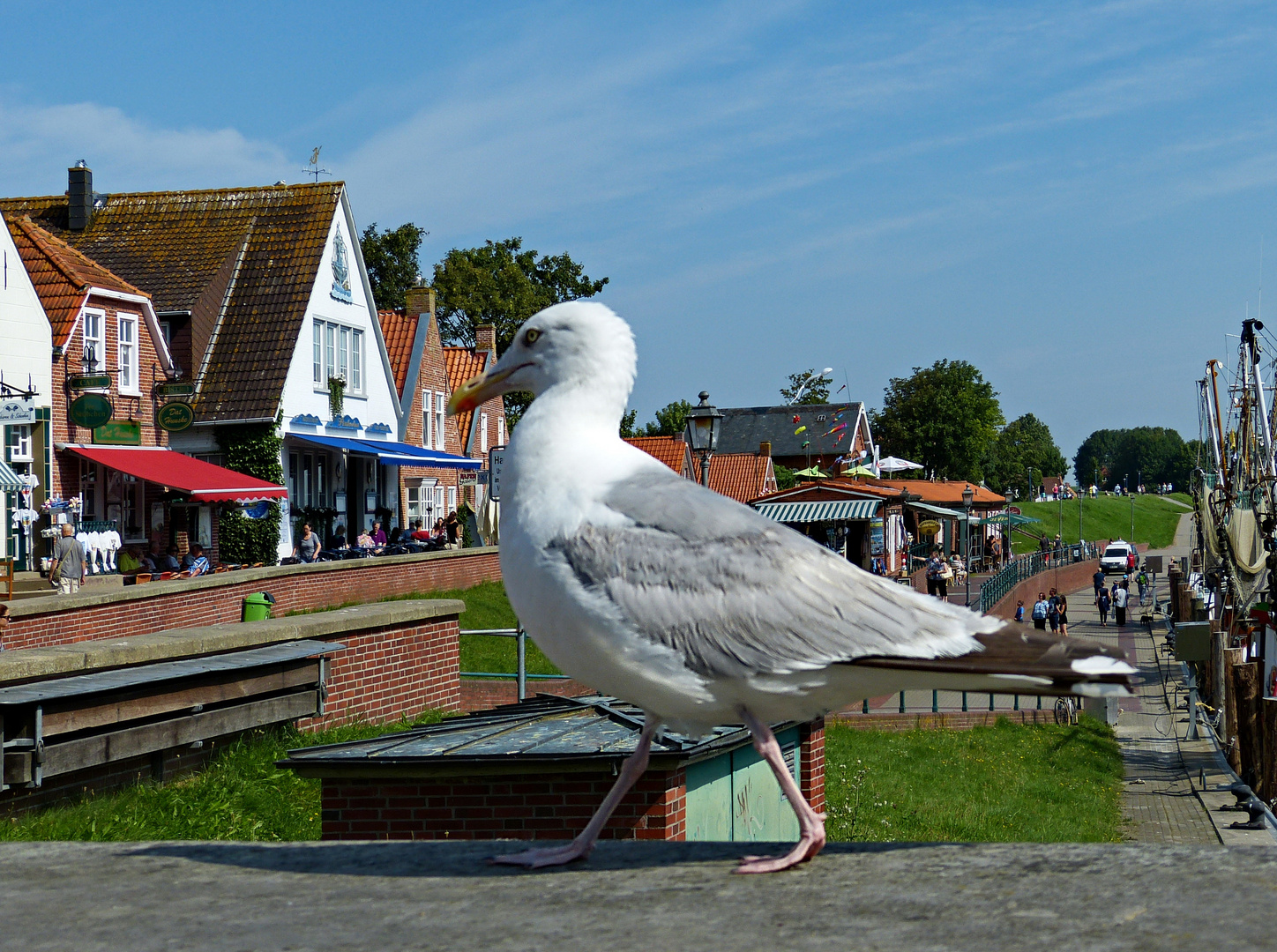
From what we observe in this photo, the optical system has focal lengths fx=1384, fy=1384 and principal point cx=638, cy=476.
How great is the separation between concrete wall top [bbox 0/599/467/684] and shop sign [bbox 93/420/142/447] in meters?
17.0

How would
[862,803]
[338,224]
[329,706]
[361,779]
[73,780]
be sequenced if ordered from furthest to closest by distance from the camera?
[338,224] < [862,803] < [329,706] < [73,780] < [361,779]

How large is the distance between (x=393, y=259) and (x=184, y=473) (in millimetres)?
33084

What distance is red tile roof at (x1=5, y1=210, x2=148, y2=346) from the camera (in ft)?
94.0

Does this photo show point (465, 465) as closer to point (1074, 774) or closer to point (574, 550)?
point (1074, 774)

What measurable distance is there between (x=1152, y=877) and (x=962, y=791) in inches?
638

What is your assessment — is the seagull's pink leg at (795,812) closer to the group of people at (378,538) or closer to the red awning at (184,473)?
the red awning at (184,473)

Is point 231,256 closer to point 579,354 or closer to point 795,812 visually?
point 579,354

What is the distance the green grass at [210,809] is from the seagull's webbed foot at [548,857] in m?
4.91

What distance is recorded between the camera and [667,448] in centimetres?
6806

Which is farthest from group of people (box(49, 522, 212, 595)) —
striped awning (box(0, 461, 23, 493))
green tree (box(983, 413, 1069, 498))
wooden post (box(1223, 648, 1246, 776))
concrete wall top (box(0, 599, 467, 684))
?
green tree (box(983, 413, 1069, 498))

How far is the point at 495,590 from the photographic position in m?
33.1

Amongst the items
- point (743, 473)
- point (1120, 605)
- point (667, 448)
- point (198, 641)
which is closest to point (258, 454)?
point (198, 641)

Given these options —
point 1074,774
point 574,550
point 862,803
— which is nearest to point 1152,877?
point 574,550

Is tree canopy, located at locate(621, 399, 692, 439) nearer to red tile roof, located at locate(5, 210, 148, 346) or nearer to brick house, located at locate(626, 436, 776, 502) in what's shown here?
brick house, located at locate(626, 436, 776, 502)
